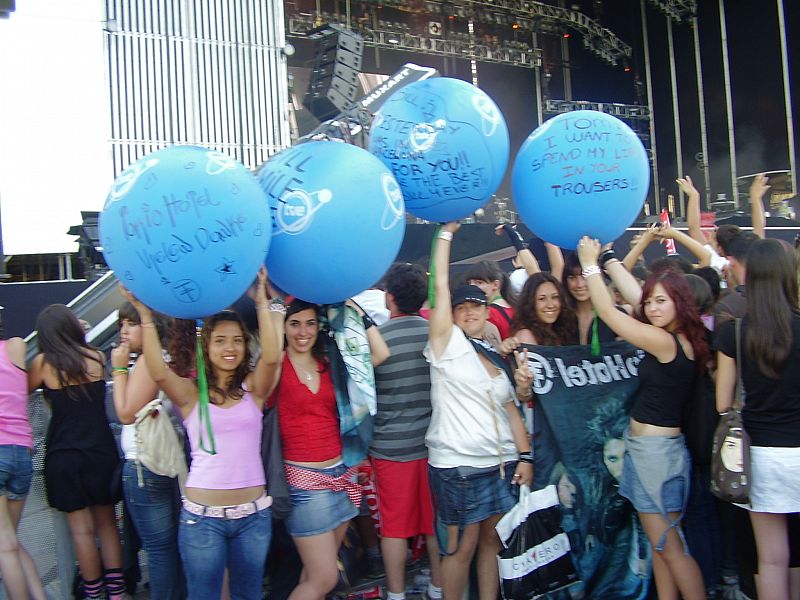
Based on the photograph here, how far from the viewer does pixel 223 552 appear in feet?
7.72

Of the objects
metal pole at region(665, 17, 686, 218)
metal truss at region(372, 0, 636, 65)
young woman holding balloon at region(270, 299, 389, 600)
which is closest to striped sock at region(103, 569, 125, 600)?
young woman holding balloon at region(270, 299, 389, 600)

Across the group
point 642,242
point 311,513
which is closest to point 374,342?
point 311,513

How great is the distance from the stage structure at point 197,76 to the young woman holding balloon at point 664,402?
10.8 metres

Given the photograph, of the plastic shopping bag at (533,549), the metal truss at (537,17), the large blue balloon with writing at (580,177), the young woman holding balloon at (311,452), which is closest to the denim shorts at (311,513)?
the young woman holding balloon at (311,452)

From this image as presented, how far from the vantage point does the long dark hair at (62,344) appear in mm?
2928

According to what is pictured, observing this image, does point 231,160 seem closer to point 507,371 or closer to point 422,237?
point 507,371

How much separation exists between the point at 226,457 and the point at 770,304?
6.30 feet

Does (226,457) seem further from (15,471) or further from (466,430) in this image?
(15,471)

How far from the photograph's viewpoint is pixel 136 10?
12.0 metres

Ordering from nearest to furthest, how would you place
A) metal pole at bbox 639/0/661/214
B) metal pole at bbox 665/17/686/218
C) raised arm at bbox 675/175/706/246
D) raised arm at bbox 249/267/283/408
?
raised arm at bbox 249/267/283/408 < raised arm at bbox 675/175/706/246 < metal pole at bbox 665/17/686/218 < metal pole at bbox 639/0/661/214

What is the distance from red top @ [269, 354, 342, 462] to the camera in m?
2.54

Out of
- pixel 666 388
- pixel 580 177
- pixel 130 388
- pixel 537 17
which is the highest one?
pixel 537 17

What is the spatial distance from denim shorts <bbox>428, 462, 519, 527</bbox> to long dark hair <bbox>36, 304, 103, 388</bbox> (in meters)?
1.55

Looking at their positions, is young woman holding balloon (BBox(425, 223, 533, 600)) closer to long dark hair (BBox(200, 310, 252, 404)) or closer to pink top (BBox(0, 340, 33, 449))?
long dark hair (BBox(200, 310, 252, 404))
